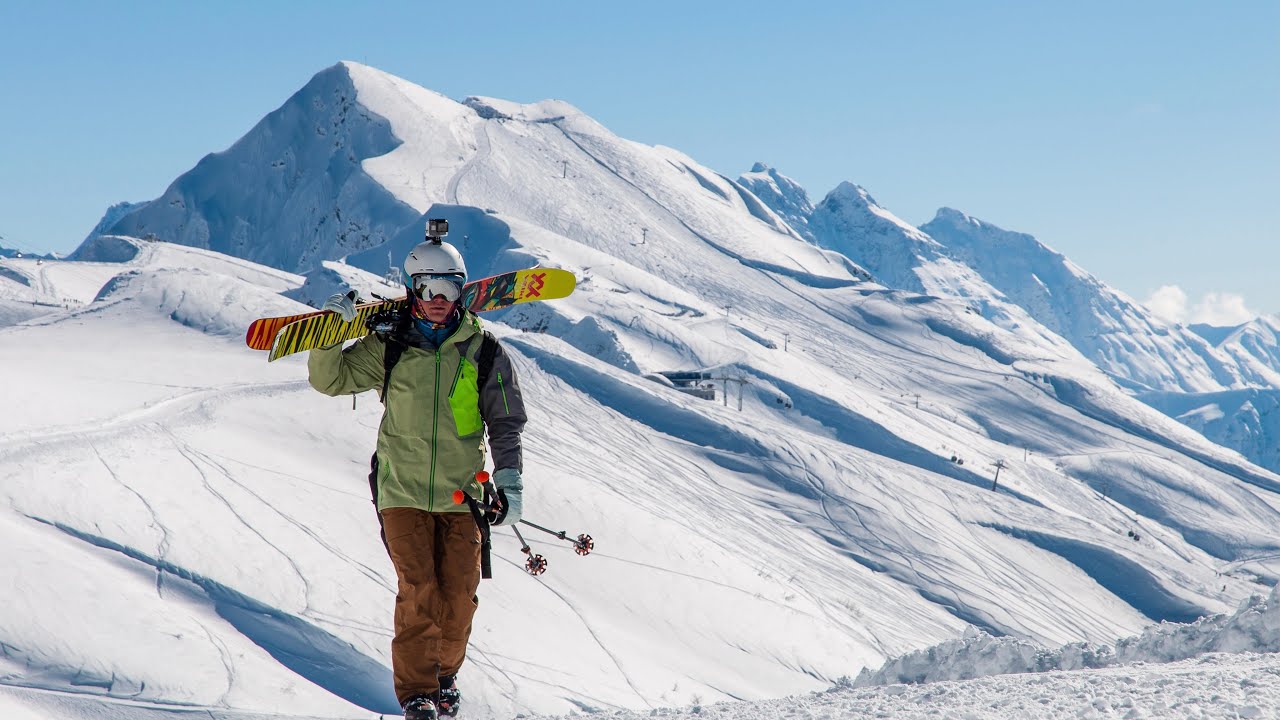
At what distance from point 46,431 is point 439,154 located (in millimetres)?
164036

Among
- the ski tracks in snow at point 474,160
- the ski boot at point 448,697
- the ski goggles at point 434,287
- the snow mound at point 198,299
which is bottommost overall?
the snow mound at point 198,299

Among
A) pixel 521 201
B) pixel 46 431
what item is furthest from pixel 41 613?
pixel 521 201

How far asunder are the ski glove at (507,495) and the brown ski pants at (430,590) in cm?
23

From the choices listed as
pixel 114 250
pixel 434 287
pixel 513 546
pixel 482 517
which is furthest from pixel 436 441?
pixel 114 250

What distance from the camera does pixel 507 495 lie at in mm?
6469

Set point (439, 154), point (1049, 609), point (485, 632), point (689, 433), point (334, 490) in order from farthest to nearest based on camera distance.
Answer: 1. point (439, 154)
2. point (689, 433)
3. point (1049, 609)
4. point (334, 490)
5. point (485, 632)

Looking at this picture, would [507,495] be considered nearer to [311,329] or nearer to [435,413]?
[435,413]

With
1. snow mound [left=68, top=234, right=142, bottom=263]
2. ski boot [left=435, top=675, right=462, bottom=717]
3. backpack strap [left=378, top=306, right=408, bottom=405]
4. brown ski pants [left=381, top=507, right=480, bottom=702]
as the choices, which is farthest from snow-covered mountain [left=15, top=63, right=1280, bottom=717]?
backpack strap [left=378, top=306, right=408, bottom=405]

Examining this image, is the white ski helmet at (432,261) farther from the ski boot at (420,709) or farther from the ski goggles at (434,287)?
the ski boot at (420,709)

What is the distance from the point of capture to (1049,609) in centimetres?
6262

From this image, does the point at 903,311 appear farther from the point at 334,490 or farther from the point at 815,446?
the point at 334,490

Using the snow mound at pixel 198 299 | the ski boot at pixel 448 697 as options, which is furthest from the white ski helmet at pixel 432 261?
the snow mound at pixel 198 299

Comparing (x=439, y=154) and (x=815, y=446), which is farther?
(x=439, y=154)

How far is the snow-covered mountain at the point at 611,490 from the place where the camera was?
17547mm
